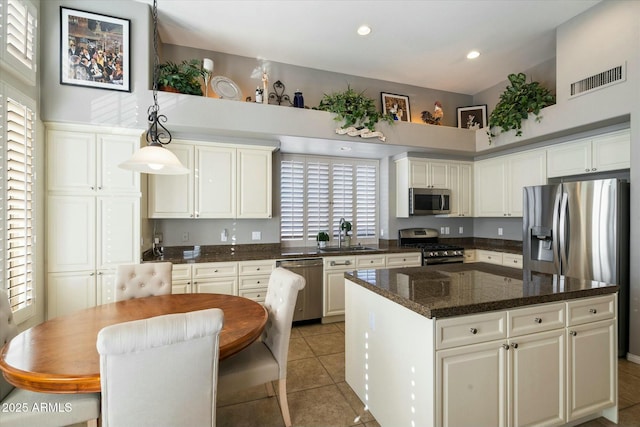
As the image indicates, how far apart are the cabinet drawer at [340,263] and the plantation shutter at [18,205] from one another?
2818 mm

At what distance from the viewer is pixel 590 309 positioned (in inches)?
71.6

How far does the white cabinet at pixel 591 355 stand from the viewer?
1777mm

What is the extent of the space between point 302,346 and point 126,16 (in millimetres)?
3808

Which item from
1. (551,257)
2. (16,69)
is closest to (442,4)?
(551,257)

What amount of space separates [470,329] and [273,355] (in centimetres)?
121

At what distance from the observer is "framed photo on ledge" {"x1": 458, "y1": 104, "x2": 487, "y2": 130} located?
189 inches

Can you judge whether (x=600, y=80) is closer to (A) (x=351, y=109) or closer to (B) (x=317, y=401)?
(A) (x=351, y=109)

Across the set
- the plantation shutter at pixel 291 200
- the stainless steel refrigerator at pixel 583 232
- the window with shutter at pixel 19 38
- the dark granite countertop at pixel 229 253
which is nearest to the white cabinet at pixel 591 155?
the stainless steel refrigerator at pixel 583 232

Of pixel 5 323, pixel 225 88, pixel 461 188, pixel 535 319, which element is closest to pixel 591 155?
pixel 461 188

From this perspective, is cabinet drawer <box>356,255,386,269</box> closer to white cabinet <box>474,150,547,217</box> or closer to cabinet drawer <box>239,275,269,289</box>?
cabinet drawer <box>239,275,269,289</box>

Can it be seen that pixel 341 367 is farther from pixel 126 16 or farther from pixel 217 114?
pixel 126 16

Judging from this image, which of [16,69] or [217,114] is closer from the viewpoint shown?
[16,69]

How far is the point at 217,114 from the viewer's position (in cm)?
323

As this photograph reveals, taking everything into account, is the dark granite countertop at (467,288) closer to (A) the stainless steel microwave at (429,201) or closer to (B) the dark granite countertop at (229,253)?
(B) the dark granite countertop at (229,253)
